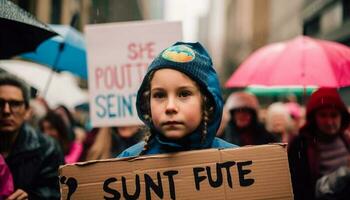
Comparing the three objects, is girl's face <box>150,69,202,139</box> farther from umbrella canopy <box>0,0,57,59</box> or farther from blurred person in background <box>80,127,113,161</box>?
blurred person in background <box>80,127,113,161</box>

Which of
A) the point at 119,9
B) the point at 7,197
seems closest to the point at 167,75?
the point at 7,197

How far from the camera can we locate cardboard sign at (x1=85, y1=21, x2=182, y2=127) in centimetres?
464

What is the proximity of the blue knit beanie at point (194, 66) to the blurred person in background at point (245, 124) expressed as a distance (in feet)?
10.8

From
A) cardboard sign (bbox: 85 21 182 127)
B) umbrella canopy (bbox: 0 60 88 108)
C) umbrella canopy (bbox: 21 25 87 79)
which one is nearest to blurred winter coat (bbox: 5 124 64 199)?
cardboard sign (bbox: 85 21 182 127)

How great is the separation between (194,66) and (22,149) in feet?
5.15

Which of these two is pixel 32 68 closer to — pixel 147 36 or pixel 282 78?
pixel 147 36

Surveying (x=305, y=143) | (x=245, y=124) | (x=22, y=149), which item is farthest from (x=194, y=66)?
(x=245, y=124)

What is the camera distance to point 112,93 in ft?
15.4

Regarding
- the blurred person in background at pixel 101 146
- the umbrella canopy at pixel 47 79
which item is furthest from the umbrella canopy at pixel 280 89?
→ the umbrella canopy at pixel 47 79

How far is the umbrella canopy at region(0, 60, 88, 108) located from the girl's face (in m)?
4.69

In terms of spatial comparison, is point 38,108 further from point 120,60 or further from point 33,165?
point 33,165

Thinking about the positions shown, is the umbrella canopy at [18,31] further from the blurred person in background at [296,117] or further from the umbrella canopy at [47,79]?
the blurred person in background at [296,117]

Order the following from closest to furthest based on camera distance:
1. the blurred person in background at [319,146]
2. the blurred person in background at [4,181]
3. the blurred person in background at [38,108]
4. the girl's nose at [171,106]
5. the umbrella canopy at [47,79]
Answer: the girl's nose at [171,106]
the blurred person in background at [4,181]
the blurred person in background at [319,146]
the umbrella canopy at [47,79]
the blurred person in background at [38,108]

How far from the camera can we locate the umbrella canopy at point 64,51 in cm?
572
